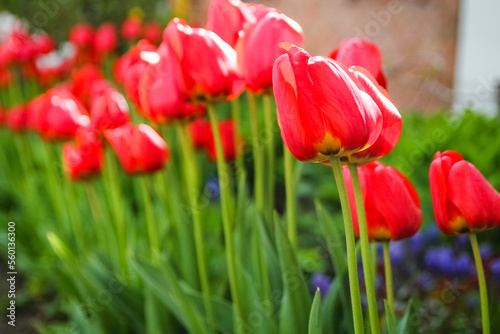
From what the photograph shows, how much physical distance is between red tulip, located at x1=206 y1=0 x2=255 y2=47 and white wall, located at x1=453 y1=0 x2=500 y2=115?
387 cm

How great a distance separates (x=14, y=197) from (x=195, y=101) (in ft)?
7.17

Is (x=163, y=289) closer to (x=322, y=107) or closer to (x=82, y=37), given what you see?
(x=322, y=107)

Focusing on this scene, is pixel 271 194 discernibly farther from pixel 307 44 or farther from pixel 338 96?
pixel 307 44

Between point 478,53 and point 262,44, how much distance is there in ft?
14.8

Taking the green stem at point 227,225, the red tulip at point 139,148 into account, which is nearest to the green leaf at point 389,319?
the green stem at point 227,225

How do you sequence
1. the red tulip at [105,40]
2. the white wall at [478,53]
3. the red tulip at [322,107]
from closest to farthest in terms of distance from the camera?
the red tulip at [322,107] < the red tulip at [105,40] < the white wall at [478,53]

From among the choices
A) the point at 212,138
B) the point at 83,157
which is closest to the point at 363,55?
the point at 83,157

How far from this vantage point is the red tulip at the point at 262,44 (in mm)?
721

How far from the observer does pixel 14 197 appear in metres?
2.71

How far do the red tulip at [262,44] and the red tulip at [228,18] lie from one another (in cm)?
4

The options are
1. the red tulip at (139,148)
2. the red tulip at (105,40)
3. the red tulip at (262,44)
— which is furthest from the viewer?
the red tulip at (105,40)

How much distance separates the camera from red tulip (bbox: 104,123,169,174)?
1.16 metres

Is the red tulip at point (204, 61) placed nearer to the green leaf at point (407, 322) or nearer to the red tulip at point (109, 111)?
the green leaf at point (407, 322)

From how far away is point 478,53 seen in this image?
4.75 meters
